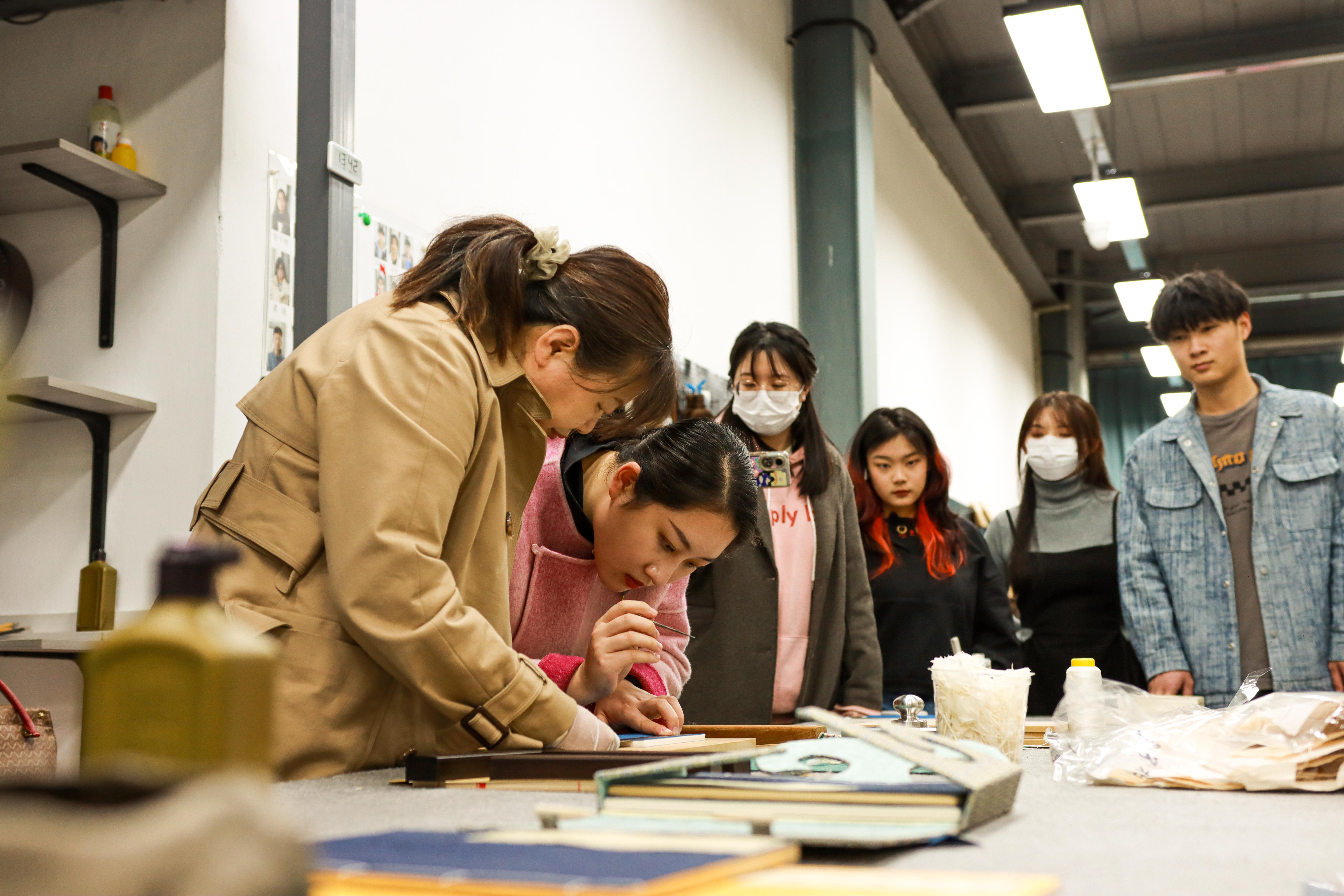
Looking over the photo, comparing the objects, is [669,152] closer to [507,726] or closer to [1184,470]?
[1184,470]

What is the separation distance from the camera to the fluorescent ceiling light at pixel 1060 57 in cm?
402

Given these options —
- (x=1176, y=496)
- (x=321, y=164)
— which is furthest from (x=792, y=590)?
(x=321, y=164)

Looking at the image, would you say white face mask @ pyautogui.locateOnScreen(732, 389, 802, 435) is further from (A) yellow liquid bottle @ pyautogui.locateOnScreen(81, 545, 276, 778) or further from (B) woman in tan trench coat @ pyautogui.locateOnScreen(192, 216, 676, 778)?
(A) yellow liquid bottle @ pyautogui.locateOnScreen(81, 545, 276, 778)

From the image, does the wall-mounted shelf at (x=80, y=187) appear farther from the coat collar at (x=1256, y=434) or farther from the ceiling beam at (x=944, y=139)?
the ceiling beam at (x=944, y=139)

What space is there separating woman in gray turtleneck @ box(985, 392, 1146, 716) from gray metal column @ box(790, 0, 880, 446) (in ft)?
4.40

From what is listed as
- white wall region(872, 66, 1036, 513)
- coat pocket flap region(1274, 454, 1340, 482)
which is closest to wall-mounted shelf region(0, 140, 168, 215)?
coat pocket flap region(1274, 454, 1340, 482)

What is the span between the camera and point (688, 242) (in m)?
3.73

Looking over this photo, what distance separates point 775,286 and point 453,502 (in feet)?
11.8

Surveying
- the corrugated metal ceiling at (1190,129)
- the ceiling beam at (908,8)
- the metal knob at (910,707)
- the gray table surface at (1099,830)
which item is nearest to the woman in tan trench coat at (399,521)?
the gray table surface at (1099,830)

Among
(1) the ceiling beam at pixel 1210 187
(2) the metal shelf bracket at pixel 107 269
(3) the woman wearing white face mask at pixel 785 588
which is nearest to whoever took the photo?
(2) the metal shelf bracket at pixel 107 269

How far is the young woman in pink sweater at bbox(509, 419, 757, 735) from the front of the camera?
1516 millimetres

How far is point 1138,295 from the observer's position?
7.36 metres

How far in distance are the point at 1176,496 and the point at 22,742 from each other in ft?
8.03

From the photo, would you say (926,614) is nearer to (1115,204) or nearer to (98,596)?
(98,596)
